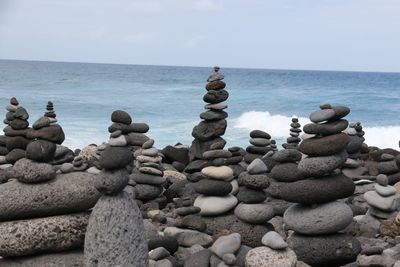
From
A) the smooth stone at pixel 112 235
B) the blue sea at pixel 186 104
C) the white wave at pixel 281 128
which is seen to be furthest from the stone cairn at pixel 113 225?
the white wave at pixel 281 128

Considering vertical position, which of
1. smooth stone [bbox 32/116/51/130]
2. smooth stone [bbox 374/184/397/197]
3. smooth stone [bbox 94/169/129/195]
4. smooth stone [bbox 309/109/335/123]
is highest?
smooth stone [bbox 309/109/335/123]

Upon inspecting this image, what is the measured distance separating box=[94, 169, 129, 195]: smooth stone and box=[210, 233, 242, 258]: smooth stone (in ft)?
6.03

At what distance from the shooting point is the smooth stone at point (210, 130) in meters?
14.0

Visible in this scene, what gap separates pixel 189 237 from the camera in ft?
30.1

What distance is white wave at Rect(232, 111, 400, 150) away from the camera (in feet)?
105

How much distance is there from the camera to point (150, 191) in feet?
40.2

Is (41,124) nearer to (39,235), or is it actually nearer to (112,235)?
(39,235)

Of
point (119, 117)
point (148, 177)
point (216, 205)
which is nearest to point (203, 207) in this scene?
point (216, 205)

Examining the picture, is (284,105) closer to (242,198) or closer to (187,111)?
(187,111)

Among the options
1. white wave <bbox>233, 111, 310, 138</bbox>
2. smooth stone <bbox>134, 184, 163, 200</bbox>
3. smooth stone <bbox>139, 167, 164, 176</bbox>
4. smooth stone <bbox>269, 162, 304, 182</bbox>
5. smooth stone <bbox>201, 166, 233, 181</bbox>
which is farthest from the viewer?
white wave <bbox>233, 111, 310, 138</bbox>

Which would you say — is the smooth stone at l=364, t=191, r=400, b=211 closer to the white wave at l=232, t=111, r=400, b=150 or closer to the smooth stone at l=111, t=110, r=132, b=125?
the smooth stone at l=111, t=110, r=132, b=125

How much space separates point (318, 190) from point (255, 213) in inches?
42.5

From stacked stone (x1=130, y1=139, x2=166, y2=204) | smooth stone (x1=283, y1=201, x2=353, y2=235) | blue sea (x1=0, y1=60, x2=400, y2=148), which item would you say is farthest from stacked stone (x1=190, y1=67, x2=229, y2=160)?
blue sea (x1=0, y1=60, x2=400, y2=148)

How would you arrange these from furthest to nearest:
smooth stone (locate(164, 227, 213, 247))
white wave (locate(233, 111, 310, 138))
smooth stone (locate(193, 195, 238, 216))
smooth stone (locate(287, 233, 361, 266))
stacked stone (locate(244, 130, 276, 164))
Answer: white wave (locate(233, 111, 310, 138)) → stacked stone (locate(244, 130, 276, 164)) → smooth stone (locate(193, 195, 238, 216)) → smooth stone (locate(164, 227, 213, 247)) → smooth stone (locate(287, 233, 361, 266))
